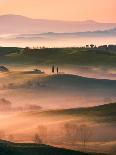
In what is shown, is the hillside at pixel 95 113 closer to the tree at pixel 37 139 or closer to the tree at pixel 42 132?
the tree at pixel 42 132

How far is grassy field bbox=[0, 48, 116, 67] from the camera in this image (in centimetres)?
17462

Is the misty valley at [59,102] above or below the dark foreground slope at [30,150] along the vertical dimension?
below

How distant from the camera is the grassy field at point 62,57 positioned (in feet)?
573

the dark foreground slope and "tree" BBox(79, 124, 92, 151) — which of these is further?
"tree" BBox(79, 124, 92, 151)

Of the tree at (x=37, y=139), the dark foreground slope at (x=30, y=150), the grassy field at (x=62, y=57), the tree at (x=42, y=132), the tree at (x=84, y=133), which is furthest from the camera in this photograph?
the grassy field at (x=62, y=57)

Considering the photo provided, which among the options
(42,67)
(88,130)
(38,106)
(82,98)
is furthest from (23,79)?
(88,130)

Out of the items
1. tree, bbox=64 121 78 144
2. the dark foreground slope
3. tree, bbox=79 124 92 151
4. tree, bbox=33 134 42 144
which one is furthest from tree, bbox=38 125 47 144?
the dark foreground slope

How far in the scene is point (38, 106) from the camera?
9919 cm

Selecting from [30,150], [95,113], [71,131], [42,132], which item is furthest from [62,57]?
[30,150]

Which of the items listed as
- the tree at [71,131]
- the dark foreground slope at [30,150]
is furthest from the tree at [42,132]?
the dark foreground slope at [30,150]

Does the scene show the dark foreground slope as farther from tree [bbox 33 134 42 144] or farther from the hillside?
the hillside

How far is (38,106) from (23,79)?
27.3 meters

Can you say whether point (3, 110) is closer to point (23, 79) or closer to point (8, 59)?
point (23, 79)

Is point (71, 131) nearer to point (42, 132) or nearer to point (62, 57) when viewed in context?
point (42, 132)
